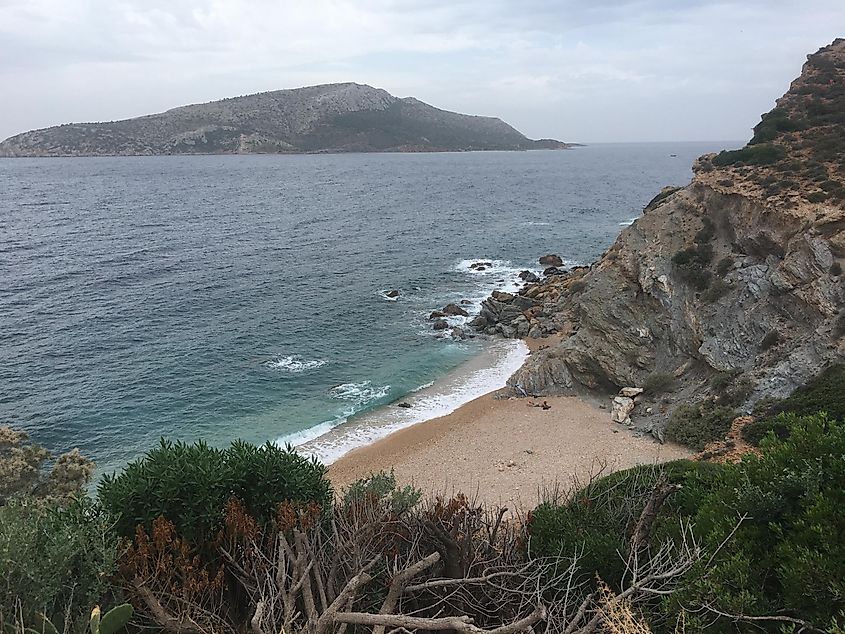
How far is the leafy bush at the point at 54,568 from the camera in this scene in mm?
6883

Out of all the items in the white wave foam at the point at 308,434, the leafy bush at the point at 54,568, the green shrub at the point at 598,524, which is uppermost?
the leafy bush at the point at 54,568

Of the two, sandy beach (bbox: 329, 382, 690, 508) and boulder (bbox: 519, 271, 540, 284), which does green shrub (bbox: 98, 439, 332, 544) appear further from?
boulder (bbox: 519, 271, 540, 284)

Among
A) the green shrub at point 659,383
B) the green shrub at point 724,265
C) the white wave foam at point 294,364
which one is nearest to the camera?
the green shrub at point 659,383

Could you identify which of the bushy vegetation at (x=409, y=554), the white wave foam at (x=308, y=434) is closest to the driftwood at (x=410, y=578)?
the bushy vegetation at (x=409, y=554)

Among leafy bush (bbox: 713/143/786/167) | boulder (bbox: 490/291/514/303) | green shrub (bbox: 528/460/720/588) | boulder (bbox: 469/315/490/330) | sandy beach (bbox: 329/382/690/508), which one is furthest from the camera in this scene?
boulder (bbox: 490/291/514/303)

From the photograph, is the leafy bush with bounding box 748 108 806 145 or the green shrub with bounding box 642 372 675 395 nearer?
the green shrub with bounding box 642 372 675 395

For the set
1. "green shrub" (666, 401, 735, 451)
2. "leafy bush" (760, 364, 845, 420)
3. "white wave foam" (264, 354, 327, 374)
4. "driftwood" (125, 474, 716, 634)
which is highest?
"driftwood" (125, 474, 716, 634)

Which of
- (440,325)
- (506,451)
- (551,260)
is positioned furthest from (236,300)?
(551,260)

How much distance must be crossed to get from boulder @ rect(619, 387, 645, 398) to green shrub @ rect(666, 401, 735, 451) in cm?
314

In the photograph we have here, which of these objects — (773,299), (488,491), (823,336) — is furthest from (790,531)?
(773,299)

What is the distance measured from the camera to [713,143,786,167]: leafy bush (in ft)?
94.6

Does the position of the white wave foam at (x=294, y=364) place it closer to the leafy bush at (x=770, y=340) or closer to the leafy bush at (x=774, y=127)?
the leafy bush at (x=770, y=340)

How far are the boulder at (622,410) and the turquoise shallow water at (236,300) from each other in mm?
9029

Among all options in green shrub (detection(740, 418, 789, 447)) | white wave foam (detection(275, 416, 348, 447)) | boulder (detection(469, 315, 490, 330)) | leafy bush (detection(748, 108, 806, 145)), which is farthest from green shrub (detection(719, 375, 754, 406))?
boulder (detection(469, 315, 490, 330))
